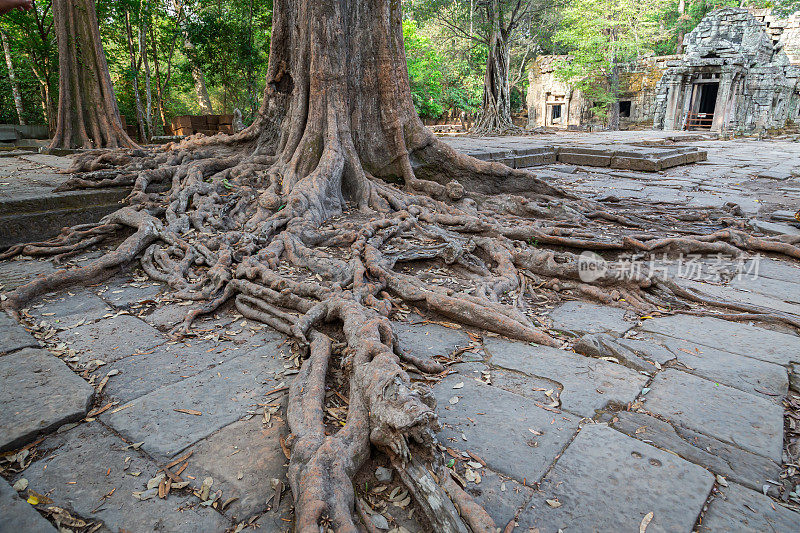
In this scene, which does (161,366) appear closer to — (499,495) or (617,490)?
(499,495)

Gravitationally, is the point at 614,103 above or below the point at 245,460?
above

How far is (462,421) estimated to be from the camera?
2129 millimetres

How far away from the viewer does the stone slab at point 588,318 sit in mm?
3119

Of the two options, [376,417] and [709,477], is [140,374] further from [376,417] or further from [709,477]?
[709,477]

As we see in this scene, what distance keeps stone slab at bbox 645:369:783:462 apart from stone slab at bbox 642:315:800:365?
1.78ft

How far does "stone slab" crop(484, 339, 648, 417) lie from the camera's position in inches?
89.8

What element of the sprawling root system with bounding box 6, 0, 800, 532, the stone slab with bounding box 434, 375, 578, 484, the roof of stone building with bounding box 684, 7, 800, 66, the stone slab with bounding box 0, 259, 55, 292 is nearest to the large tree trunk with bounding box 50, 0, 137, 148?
the sprawling root system with bounding box 6, 0, 800, 532

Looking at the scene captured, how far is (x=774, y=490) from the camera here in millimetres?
1741

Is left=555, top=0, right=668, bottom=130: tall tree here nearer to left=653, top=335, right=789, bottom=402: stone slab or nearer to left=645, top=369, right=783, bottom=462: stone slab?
left=653, top=335, right=789, bottom=402: stone slab

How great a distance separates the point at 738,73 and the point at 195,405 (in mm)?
30778

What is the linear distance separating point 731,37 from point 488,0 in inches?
609

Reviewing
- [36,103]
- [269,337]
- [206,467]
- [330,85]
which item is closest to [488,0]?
[330,85]

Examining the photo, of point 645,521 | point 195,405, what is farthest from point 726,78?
point 195,405

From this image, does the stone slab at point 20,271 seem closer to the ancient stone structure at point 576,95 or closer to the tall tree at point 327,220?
the tall tree at point 327,220
